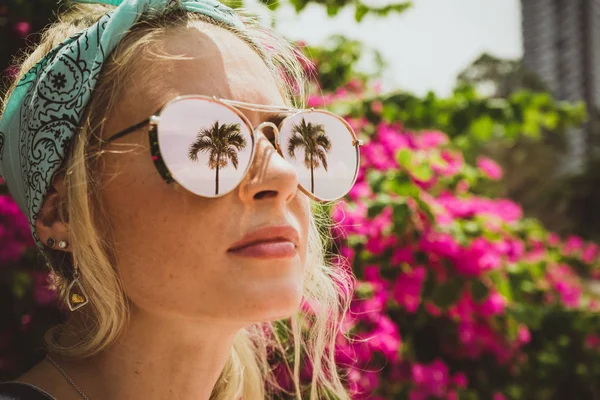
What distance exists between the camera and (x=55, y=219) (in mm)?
1183

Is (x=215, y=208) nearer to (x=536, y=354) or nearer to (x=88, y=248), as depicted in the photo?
(x=88, y=248)

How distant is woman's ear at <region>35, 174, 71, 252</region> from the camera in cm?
116

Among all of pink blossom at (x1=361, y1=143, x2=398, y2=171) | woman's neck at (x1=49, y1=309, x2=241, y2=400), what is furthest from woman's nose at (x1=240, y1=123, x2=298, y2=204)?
pink blossom at (x1=361, y1=143, x2=398, y2=171)

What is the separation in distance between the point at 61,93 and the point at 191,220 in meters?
0.35

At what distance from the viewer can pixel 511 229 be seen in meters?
3.47

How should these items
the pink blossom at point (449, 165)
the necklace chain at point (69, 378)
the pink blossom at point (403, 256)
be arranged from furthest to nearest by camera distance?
the pink blossom at point (449, 165) < the pink blossom at point (403, 256) < the necklace chain at point (69, 378)

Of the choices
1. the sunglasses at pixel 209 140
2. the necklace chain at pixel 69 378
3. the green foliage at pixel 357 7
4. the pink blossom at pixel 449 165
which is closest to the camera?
the sunglasses at pixel 209 140

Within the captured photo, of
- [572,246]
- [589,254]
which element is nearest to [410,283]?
[572,246]

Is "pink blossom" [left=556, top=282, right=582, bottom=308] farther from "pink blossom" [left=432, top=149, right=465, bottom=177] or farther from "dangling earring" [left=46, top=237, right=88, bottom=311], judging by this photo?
"dangling earring" [left=46, top=237, right=88, bottom=311]

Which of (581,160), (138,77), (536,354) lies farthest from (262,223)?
(581,160)

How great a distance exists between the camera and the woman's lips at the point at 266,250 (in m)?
1.07

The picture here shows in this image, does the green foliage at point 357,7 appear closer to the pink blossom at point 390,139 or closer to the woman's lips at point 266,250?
the pink blossom at point 390,139

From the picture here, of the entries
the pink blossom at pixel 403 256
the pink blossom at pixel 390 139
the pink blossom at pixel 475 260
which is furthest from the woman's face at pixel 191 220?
the pink blossom at pixel 390 139

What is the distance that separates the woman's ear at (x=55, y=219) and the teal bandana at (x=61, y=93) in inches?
0.7
